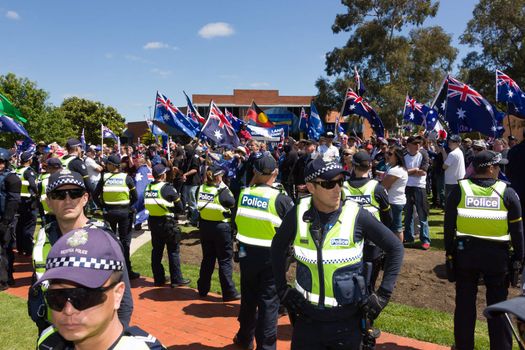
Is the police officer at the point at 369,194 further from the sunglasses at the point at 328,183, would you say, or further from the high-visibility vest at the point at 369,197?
the sunglasses at the point at 328,183

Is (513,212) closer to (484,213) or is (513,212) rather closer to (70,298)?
(484,213)

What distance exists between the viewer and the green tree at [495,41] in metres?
33.7

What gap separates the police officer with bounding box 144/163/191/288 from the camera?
706 centimetres

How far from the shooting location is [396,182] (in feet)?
26.6

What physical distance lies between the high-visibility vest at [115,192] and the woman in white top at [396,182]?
15.8ft

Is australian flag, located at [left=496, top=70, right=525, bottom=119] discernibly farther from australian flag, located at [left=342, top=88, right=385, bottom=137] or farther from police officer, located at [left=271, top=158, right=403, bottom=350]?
police officer, located at [left=271, top=158, right=403, bottom=350]

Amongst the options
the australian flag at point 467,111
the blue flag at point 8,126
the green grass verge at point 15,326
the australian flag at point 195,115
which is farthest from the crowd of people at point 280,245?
the australian flag at point 195,115

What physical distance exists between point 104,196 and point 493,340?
254 inches

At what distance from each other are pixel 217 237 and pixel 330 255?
148 inches

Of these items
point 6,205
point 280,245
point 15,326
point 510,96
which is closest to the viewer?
point 280,245

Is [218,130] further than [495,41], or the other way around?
[495,41]

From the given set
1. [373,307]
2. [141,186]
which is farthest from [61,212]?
[141,186]

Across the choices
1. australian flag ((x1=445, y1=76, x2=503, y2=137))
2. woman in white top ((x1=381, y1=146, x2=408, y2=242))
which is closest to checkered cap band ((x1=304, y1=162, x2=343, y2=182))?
woman in white top ((x1=381, y1=146, x2=408, y2=242))

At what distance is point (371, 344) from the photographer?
9.81 feet
